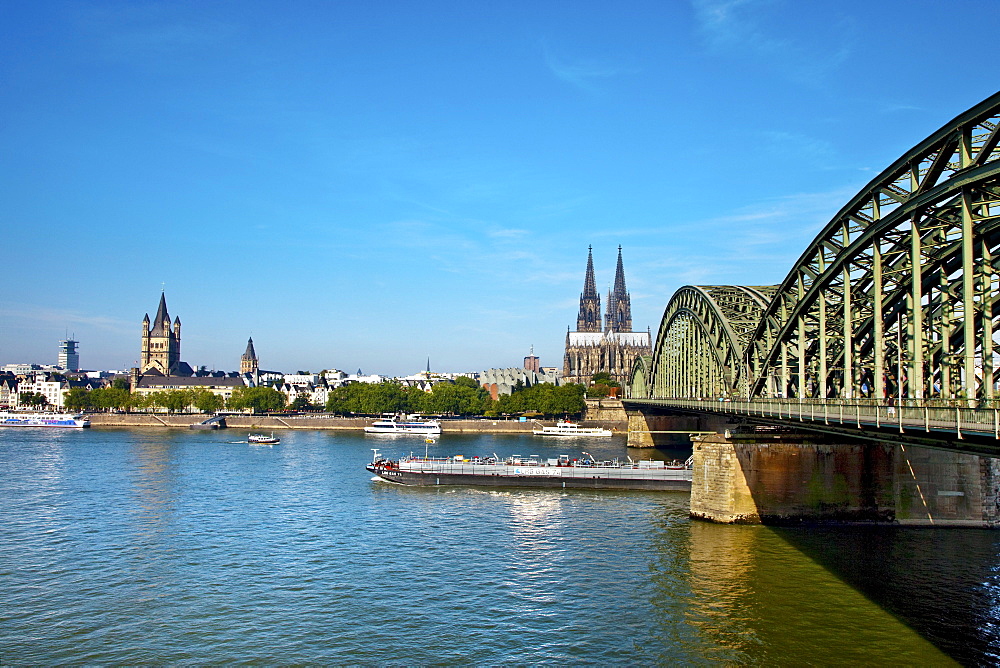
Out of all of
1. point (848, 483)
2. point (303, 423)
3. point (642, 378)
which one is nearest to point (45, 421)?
point (303, 423)

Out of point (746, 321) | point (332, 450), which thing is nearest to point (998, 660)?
point (746, 321)

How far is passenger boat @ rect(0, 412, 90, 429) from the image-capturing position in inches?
5664

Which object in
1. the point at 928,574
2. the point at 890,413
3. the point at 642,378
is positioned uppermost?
the point at 642,378

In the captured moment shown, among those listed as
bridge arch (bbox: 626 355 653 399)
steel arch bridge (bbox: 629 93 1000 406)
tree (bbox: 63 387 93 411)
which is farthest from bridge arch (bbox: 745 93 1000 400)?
tree (bbox: 63 387 93 411)

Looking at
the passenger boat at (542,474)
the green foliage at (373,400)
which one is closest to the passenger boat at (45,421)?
the green foliage at (373,400)

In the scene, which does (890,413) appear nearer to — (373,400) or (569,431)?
(569,431)

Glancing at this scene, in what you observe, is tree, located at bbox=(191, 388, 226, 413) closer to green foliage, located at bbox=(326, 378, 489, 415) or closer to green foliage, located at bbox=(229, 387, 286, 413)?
green foliage, located at bbox=(229, 387, 286, 413)

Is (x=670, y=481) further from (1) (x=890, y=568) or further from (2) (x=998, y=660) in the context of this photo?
(2) (x=998, y=660)

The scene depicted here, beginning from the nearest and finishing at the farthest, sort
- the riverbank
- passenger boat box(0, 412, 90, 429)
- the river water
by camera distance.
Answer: the river water < the riverbank < passenger boat box(0, 412, 90, 429)

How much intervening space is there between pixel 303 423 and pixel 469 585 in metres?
115

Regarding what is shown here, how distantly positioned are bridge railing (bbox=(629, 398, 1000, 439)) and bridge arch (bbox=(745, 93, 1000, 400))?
904 millimetres

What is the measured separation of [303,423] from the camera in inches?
5689

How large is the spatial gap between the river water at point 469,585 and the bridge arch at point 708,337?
16436mm

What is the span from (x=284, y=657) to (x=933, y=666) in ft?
63.0
